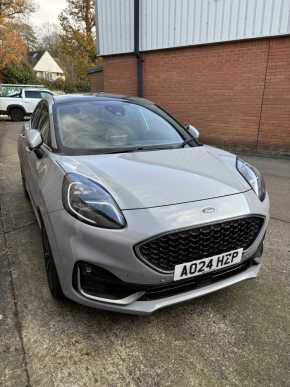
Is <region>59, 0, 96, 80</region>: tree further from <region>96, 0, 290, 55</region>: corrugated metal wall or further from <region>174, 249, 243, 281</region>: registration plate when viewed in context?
<region>174, 249, 243, 281</region>: registration plate

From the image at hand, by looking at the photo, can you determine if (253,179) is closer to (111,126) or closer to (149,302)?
(149,302)

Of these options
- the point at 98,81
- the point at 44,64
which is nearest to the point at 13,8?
the point at 98,81

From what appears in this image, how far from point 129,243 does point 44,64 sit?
51.2m

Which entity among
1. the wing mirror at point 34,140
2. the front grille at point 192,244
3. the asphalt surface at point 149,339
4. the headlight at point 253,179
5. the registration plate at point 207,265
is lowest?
the asphalt surface at point 149,339

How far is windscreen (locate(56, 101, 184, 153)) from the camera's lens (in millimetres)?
2551

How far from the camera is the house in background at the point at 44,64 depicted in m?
44.9

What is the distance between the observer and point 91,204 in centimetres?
176

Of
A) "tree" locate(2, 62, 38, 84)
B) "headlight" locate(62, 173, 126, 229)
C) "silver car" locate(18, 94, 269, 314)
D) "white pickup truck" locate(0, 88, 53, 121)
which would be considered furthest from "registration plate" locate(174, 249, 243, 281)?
"tree" locate(2, 62, 38, 84)

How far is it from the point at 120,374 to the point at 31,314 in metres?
0.80

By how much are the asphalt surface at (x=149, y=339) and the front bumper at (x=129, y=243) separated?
29 centimetres

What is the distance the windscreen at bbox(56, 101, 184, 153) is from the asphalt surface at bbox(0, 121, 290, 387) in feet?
3.91

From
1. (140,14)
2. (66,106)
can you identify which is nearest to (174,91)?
(140,14)

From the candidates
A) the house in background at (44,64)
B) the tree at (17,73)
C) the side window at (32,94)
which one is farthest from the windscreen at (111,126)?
the house in background at (44,64)

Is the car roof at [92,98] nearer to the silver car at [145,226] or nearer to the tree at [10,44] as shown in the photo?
the silver car at [145,226]
